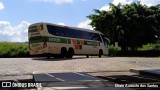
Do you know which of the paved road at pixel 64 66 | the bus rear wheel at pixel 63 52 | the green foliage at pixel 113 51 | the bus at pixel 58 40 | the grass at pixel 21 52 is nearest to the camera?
the paved road at pixel 64 66

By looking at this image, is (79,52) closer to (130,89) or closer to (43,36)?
(43,36)

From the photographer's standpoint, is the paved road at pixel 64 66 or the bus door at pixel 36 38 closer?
the paved road at pixel 64 66

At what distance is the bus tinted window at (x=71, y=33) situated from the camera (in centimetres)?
3044

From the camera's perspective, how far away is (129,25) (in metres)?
49.2

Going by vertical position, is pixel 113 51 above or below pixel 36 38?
below

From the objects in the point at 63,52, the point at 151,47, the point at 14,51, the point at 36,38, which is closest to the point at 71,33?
the point at 63,52

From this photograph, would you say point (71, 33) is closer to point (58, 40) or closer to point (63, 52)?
point (63, 52)

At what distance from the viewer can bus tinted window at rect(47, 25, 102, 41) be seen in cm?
3044

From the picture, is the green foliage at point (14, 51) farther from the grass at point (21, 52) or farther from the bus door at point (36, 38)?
the bus door at point (36, 38)

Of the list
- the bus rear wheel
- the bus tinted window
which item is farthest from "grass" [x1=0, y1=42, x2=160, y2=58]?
the bus rear wheel

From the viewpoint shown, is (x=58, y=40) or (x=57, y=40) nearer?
(x=57, y=40)

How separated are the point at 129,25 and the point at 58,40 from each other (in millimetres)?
20549

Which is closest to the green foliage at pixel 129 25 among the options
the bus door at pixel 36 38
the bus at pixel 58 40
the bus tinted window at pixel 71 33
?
the bus tinted window at pixel 71 33

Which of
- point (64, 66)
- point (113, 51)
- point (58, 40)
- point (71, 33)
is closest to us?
point (64, 66)
